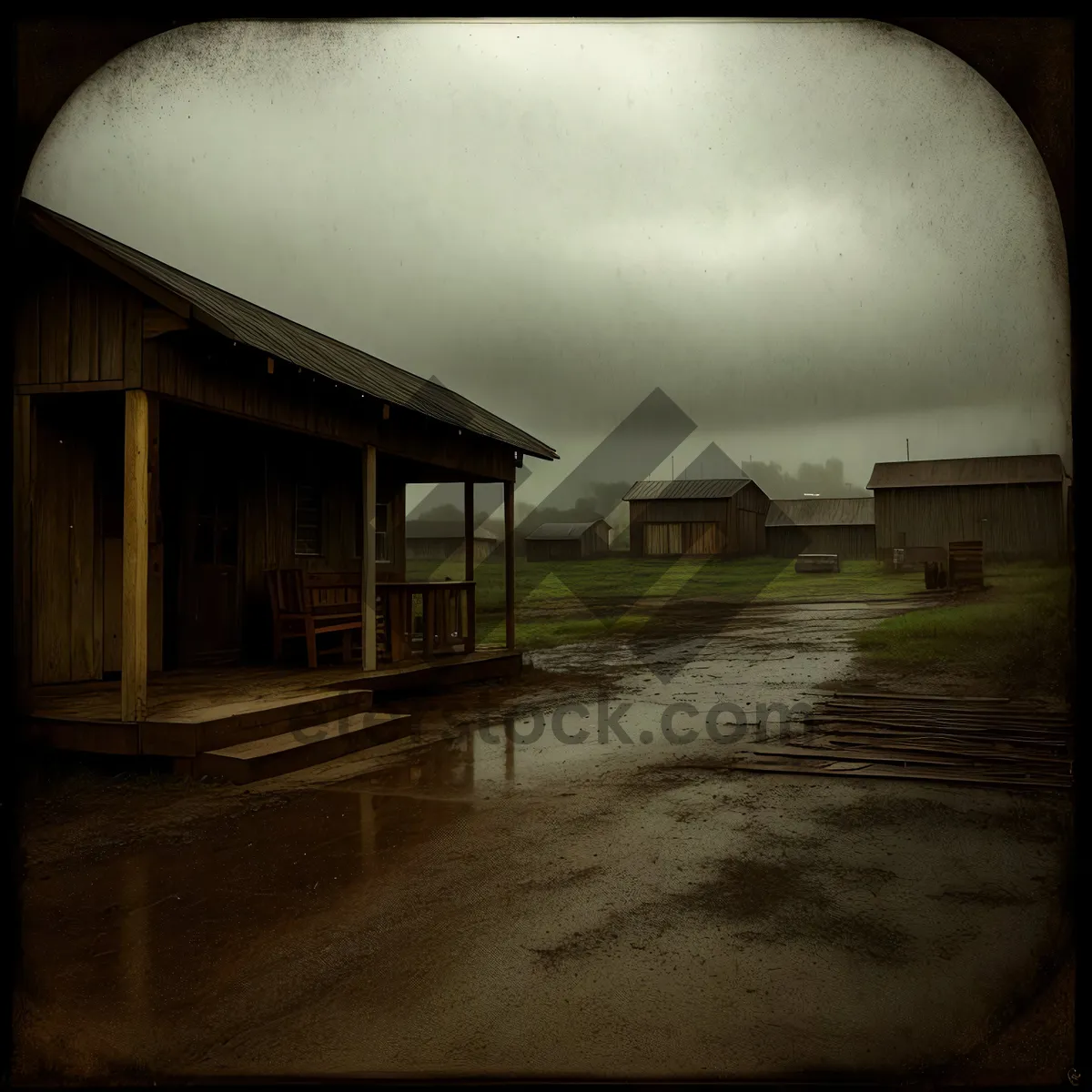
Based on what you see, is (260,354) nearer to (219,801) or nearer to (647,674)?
(219,801)

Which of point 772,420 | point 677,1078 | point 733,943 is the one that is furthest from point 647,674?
point 677,1078

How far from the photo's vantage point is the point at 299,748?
684 cm

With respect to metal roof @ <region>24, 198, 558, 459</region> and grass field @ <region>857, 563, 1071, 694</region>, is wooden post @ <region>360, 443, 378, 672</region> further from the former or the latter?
grass field @ <region>857, 563, 1071, 694</region>

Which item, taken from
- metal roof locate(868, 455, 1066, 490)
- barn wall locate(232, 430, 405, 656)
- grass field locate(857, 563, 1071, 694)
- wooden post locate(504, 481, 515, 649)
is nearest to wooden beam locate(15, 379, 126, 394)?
barn wall locate(232, 430, 405, 656)

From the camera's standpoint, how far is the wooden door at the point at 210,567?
32.9ft

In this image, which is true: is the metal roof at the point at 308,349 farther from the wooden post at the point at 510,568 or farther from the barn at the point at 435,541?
the barn at the point at 435,541

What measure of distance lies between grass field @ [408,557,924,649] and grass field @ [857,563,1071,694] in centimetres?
626

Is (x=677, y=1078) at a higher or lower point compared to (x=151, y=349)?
lower

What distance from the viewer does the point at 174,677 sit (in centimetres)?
905

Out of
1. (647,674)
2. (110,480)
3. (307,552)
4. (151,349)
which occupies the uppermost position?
(151,349)

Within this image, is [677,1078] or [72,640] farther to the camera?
[72,640]

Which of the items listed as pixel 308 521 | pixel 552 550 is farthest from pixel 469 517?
pixel 552 550

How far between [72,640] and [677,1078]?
822 cm

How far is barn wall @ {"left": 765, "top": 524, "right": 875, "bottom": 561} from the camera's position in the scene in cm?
4897
